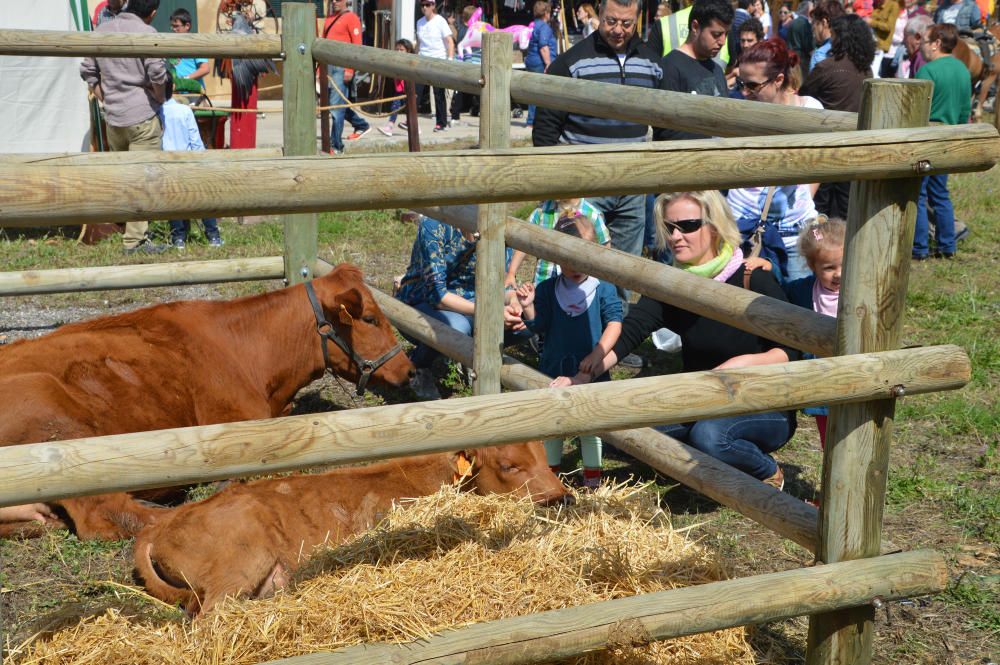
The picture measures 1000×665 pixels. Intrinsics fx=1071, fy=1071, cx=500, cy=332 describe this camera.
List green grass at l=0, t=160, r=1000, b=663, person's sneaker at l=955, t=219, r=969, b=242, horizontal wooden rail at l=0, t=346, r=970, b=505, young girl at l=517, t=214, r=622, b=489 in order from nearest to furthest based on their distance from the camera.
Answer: horizontal wooden rail at l=0, t=346, r=970, b=505 → green grass at l=0, t=160, r=1000, b=663 → young girl at l=517, t=214, r=622, b=489 → person's sneaker at l=955, t=219, r=969, b=242

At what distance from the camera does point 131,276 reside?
221 inches

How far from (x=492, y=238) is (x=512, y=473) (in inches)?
37.0

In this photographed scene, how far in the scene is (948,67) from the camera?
32.2 feet

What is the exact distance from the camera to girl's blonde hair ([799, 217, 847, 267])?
4.41 meters

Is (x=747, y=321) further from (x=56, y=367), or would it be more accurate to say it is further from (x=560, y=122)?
(x=560, y=122)

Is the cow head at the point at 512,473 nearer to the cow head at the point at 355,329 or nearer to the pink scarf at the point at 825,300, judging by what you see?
the cow head at the point at 355,329

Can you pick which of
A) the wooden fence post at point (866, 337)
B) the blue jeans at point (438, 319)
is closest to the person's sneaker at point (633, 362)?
the blue jeans at point (438, 319)

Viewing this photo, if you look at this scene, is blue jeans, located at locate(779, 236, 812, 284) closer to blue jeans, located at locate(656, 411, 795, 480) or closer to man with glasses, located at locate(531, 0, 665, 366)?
man with glasses, located at locate(531, 0, 665, 366)

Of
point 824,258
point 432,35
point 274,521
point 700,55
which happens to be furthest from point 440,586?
point 432,35

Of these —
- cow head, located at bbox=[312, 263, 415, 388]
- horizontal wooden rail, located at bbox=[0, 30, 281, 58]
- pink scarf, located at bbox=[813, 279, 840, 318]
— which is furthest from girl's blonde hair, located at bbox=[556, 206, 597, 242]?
horizontal wooden rail, located at bbox=[0, 30, 281, 58]

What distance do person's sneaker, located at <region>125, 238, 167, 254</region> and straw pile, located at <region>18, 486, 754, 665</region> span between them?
602 centimetres

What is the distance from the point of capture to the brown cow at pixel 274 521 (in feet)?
11.2

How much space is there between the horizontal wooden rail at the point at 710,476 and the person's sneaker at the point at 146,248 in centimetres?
516

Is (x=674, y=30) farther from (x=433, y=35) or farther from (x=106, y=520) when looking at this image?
(x=433, y=35)
